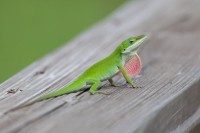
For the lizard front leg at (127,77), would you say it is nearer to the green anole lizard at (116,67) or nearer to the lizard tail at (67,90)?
the green anole lizard at (116,67)

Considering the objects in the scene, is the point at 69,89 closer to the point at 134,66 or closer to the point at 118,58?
the point at 134,66

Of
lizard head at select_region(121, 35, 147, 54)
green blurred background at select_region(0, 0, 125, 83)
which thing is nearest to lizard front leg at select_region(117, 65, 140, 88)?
lizard head at select_region(121, 35, 147, 54)

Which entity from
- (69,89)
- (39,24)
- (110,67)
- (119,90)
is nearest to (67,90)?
(69,89)

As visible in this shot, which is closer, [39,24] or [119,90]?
[119,90]

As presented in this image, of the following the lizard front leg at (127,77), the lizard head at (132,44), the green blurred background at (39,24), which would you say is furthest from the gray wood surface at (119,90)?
the green blurred background at (39,24)

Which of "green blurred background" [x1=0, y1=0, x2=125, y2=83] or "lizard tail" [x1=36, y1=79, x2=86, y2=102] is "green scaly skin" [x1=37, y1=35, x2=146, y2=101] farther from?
"green blurred background" [x1=0, y1=0, x2=125, y2=83]
